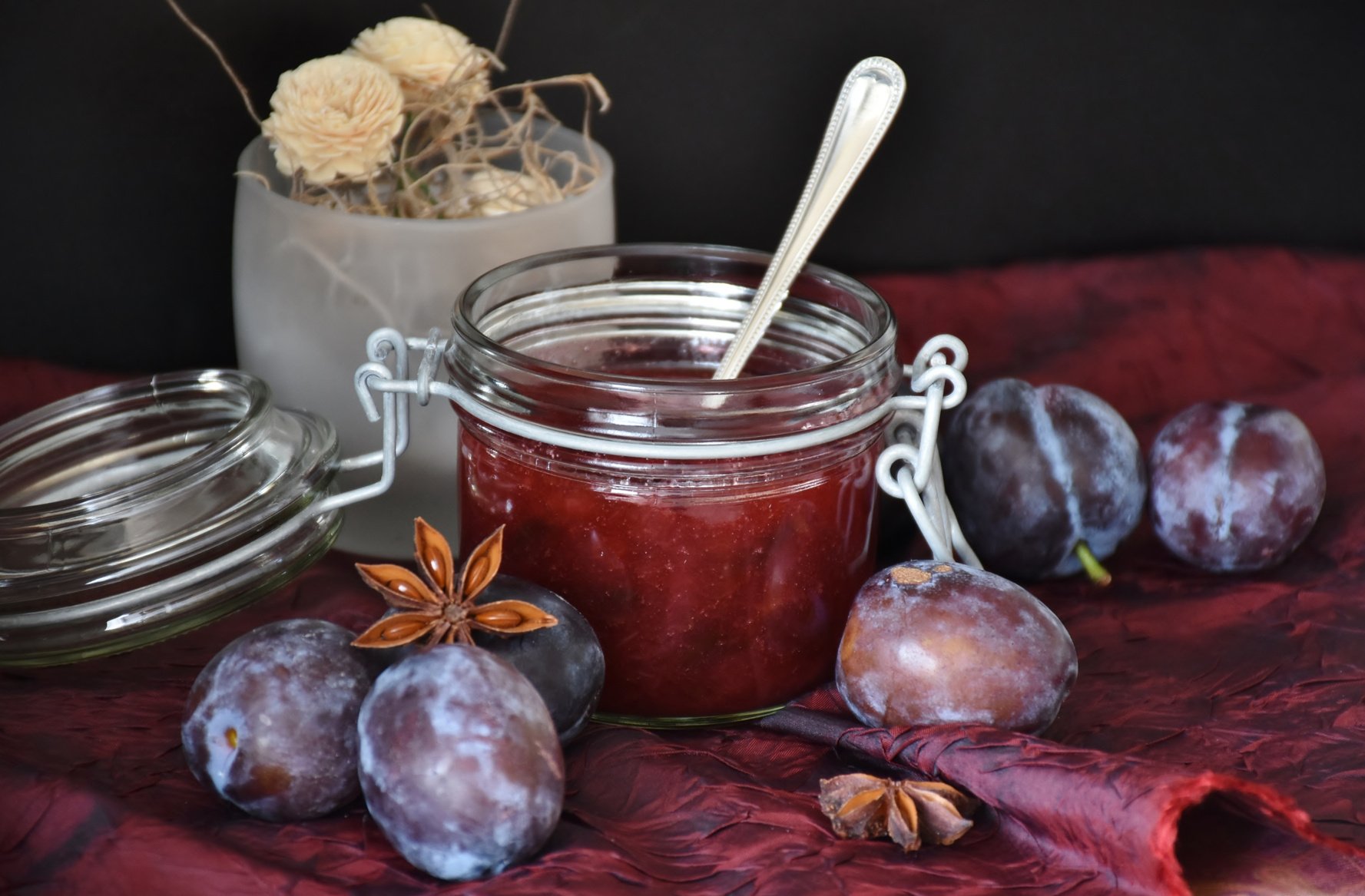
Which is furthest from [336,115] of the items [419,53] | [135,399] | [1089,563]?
[1089,563]

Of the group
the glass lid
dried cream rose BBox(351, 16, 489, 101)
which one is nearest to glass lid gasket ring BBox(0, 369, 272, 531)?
the glass lid

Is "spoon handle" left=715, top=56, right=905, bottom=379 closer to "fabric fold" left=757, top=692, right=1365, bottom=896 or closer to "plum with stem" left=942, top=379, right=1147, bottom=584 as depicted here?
"plum with stem" left=942, top=379, right=1147, bottom=584

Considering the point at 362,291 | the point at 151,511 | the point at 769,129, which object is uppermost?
the point at 769,129

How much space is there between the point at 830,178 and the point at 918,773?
40 centimetres

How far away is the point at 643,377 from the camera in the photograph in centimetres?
90

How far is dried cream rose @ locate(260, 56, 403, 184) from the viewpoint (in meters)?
0.93

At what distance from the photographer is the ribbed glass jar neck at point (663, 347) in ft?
2.56

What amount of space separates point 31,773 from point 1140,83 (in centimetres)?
114

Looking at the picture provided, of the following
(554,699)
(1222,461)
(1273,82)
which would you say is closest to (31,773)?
(554,699)

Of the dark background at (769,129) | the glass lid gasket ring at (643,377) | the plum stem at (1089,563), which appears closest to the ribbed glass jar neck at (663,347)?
the glass lid gasket ring at (643,377)

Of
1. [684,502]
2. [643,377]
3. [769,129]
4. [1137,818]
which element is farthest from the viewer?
[769,129]

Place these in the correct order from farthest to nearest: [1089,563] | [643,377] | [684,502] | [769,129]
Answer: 1. [769,129]
2. [1089,563]
3. [643,377]
4. [684,502]

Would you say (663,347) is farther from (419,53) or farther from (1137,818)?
(1137,818)

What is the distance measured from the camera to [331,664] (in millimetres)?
715
